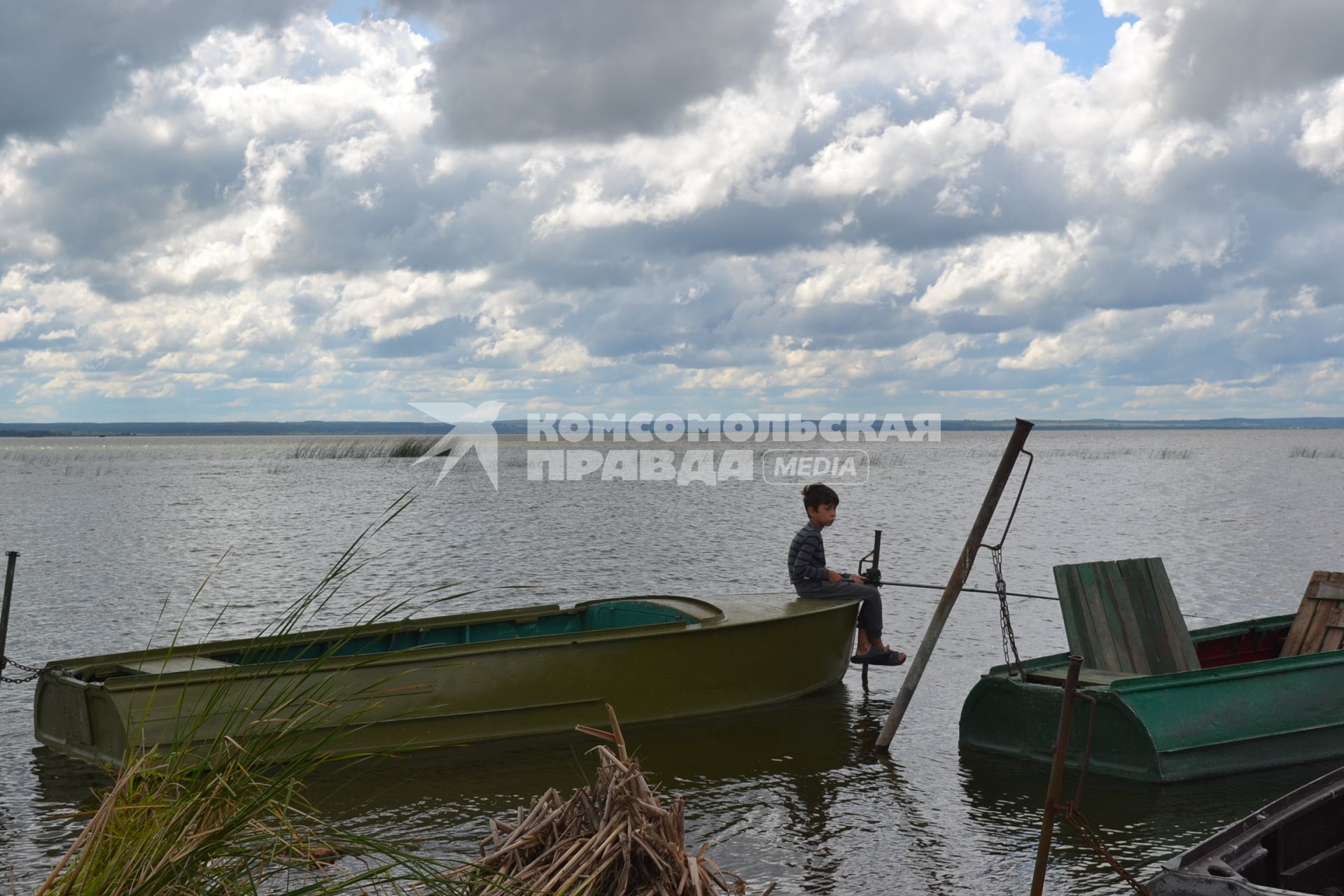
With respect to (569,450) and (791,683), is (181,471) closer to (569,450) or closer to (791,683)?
(569,450)

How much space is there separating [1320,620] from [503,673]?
7.38 metres

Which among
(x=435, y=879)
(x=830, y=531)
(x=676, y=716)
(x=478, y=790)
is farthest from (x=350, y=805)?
(x=830, y=531)

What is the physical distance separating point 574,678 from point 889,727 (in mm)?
2775

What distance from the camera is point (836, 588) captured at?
11.6 meters

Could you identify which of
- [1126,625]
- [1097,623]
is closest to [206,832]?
[1097,623]

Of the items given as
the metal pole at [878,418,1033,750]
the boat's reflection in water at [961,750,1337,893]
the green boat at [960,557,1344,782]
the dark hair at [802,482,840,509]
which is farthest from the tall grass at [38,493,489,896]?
the dark hair at [802,482,840,509]

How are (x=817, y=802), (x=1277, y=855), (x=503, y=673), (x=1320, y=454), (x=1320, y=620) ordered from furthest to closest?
(x=1320, y=454), (x=1320, y=620), (x=503, y=673), (x=817, y=802), (x=1277, y=855)

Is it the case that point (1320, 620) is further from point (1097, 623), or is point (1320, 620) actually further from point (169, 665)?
point (169, 665)

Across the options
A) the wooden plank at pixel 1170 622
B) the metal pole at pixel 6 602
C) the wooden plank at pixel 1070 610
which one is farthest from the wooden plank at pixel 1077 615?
the metal pole at pixel 6 602

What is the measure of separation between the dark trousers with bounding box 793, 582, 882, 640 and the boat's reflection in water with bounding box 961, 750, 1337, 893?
8.13 ft

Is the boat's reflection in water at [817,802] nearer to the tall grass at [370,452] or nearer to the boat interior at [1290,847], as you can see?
the boat interior at [1290,847]

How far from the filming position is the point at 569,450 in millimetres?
130500

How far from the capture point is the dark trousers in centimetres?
1162

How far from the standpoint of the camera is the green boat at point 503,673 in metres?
8.59
